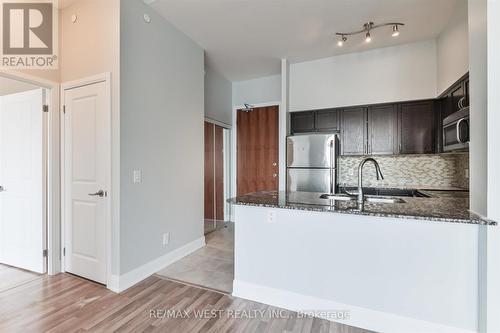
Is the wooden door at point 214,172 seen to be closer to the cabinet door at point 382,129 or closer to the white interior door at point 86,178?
the white interior door at point 86,178

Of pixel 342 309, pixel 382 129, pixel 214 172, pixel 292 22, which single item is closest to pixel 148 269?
pixel 342 309

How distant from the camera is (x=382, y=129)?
365cm

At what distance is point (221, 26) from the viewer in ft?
10.2

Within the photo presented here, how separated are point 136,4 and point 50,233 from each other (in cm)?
268

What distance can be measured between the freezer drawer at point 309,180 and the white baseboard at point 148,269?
1.70 m

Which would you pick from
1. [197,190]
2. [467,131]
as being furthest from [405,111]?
[197,190]

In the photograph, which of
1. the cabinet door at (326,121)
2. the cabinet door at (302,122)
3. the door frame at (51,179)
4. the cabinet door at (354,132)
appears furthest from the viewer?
the cabinet door at (302,122)

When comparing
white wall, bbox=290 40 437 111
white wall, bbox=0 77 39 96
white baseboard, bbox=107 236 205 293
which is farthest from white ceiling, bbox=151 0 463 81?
white baseboard, bbox=107 236 205 293

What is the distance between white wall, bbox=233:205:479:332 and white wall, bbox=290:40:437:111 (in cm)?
253

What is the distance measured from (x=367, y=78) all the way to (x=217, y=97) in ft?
8.65

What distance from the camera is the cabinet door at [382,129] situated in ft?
11.8

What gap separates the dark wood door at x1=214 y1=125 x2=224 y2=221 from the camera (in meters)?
4.93

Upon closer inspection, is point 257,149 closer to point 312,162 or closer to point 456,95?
point 312,162
